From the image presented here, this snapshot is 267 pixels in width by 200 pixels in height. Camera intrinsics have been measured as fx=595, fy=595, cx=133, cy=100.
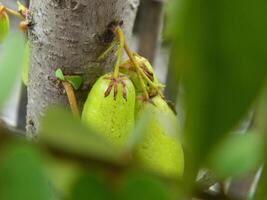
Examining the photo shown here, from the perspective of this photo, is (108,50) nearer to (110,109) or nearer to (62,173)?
(110,109)

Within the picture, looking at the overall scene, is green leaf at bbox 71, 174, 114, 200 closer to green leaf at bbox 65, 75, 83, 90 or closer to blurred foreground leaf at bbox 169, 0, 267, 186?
blurred foreground leaf at bbox 169, 0, 267, 186

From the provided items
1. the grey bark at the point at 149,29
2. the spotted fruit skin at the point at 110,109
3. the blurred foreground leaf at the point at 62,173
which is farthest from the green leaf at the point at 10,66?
the grey bark at the point at 149,29

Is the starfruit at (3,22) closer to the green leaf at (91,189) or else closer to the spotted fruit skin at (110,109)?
the spotted fruit skin at (110,109)

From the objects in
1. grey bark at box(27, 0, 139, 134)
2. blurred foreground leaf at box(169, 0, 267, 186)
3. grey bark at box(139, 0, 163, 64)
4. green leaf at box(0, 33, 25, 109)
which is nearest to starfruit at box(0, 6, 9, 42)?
grey bark at box(27, 0, 139, 134)

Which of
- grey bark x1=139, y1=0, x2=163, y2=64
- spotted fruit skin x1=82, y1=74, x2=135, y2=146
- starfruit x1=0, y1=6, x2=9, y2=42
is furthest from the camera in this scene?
grey bark x1=139, y1=0, x2=163, y2=64

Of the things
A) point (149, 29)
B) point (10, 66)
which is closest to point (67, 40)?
point (10, 66)

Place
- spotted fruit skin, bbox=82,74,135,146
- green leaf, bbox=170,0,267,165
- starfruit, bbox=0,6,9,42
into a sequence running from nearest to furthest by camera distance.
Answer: green leaf, bbox=170,0,267,165
spotted fruit skin, bbox=82,74,135,146
starfruit, bbox=0,6,9,42
